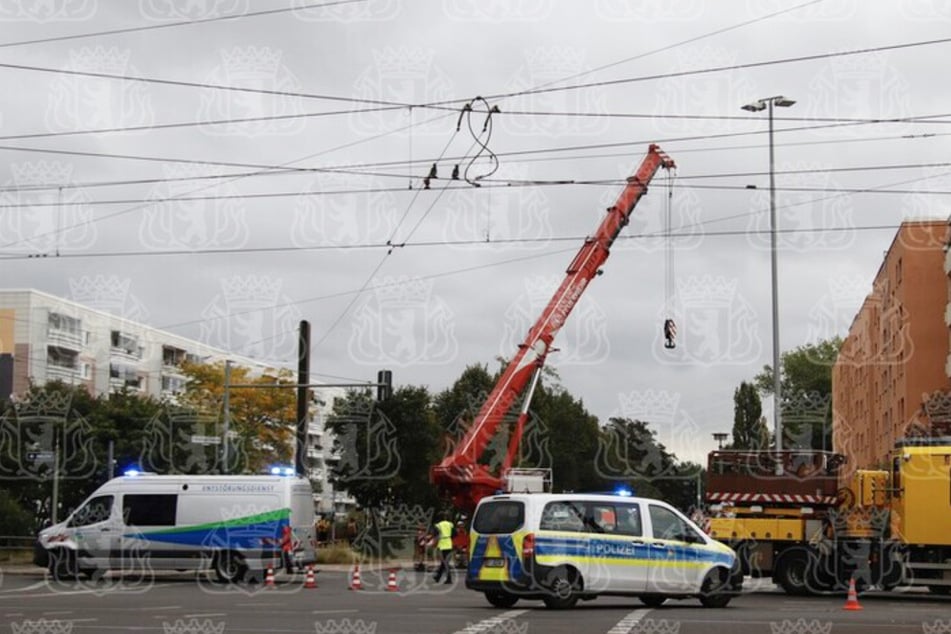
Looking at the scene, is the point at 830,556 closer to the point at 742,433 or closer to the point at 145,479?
the point at 145,479

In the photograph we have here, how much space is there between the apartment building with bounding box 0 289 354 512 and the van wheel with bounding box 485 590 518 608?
195 feet

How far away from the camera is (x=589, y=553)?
851 inches

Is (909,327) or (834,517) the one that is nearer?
(834,517)

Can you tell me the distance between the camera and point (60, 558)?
33.8 m

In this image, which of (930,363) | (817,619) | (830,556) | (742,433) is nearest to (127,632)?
(817,619)

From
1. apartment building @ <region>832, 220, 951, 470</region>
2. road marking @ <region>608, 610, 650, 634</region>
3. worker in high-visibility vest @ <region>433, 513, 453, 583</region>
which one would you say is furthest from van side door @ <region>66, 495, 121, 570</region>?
apartment building @ <region>832, 220, 951, 470</region>

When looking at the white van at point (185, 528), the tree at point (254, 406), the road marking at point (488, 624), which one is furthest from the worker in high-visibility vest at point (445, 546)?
the tree at point (254, 406)

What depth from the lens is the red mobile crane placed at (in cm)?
3750

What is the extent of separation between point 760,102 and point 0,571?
24441 millimetres

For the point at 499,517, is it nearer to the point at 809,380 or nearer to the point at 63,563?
the point at 63,563

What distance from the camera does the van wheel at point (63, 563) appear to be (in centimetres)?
3369

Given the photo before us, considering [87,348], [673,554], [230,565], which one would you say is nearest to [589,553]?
[673,554]

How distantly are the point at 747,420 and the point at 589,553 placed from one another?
96.3 meters

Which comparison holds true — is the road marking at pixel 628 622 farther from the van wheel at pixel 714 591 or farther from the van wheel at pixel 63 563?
the van wheel at pixel 63 563
